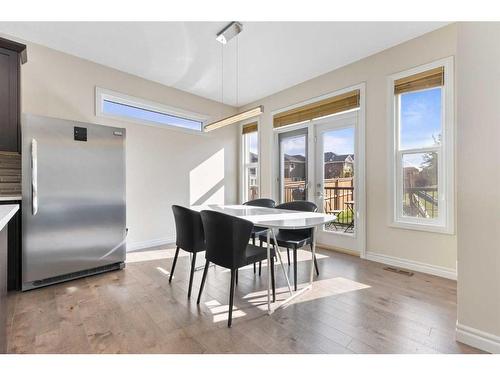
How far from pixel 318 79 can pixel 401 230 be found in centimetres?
264

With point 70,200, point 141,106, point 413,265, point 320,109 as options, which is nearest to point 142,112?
point 141,106

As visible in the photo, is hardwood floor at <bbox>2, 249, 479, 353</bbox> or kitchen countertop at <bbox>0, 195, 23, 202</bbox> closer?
hardwood floor at <bbox>2, 249, 479, 353</bbox>

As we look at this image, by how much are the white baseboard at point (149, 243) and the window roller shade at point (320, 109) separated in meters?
2.94

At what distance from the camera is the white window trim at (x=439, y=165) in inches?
109

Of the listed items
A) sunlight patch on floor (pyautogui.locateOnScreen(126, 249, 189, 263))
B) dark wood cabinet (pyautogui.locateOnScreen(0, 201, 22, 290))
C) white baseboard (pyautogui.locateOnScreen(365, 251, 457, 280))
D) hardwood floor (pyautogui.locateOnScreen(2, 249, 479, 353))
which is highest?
dark wood cabinet (pyautogui.locateOnScreen(0, 201, 22, 290))

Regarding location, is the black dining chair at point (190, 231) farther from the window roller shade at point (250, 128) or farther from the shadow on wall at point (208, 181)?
the window roller shade at point (250, 128)

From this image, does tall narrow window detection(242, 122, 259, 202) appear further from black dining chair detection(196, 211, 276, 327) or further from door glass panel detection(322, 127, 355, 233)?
black dining chair detection(196, 211, 276, 327)

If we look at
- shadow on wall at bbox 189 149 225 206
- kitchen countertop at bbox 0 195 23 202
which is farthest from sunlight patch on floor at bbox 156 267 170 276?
shadow on wall at bbox 189 149 225 206

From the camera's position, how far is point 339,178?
13.0ft

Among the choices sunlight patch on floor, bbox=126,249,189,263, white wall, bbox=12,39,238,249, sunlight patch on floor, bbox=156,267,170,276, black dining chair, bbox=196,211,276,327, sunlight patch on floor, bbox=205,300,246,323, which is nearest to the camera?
black dining chair, bbox=196,211,276,327

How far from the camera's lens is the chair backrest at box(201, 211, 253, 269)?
6.15 feet

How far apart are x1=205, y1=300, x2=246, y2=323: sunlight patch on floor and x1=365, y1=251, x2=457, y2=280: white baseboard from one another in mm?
2244

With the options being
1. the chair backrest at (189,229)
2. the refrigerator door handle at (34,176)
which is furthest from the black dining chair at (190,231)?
the refrigerator door handle at (34,176)
